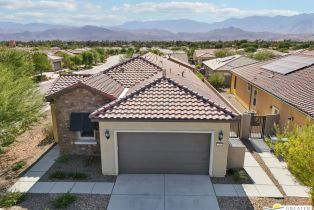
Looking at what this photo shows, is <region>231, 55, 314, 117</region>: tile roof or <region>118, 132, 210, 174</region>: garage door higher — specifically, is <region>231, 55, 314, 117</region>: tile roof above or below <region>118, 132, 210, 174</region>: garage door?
above

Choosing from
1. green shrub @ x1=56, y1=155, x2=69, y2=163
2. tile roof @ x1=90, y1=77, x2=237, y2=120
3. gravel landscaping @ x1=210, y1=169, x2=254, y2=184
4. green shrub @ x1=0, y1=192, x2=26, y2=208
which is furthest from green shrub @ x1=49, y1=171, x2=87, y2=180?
gravel landscaping @ x1=210, y1=169, x2=254, y2=184

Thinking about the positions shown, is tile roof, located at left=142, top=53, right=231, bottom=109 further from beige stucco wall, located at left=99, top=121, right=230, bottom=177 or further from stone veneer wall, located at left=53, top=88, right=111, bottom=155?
stone veneer wall, located at left=53, top=88, right=111, bottom=155

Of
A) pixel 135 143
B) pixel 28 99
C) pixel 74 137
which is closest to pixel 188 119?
pixel 135 143

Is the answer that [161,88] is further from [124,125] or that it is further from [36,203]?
[36,203]

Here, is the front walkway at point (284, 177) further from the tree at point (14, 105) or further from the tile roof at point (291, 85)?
the tree at point (14, 105)

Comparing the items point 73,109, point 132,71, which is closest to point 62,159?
point 73,109

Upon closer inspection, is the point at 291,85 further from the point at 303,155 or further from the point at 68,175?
the point at 68,175
